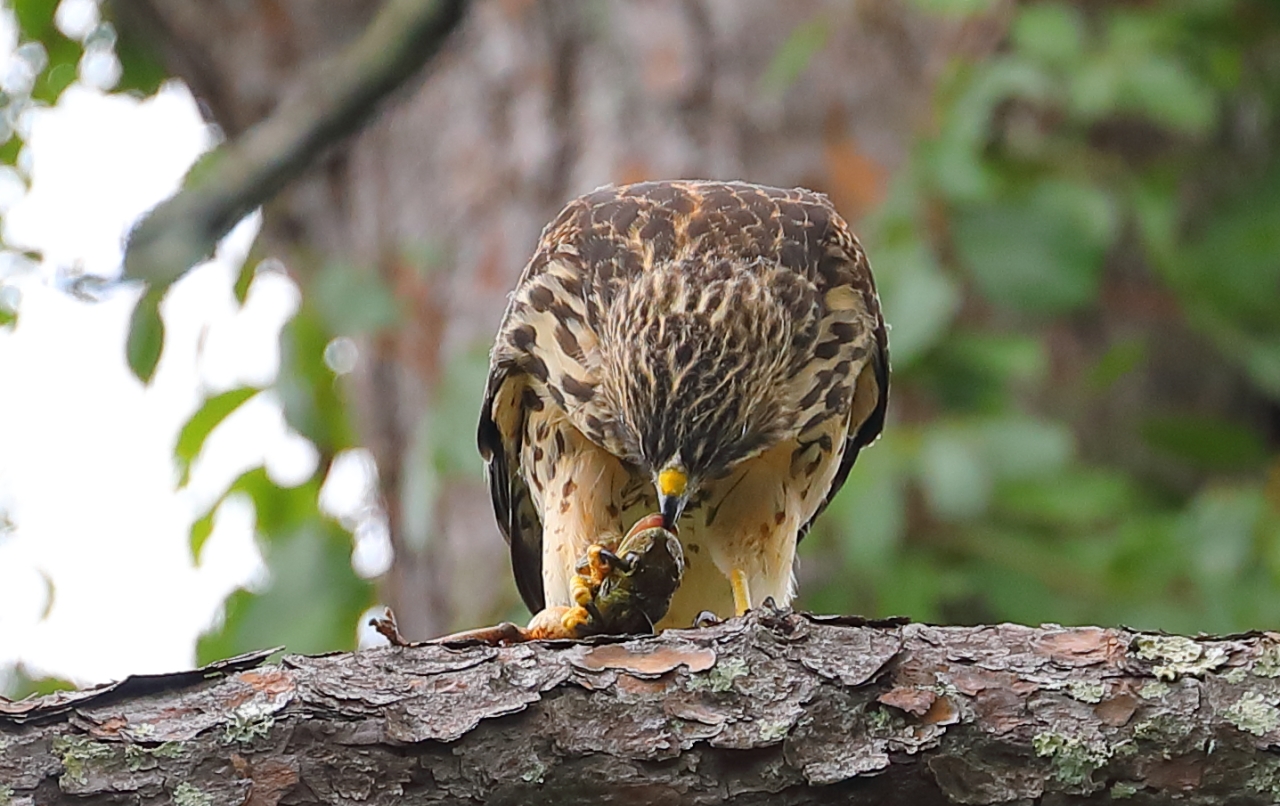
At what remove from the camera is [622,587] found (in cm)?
382

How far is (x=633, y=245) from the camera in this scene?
4.51 meters

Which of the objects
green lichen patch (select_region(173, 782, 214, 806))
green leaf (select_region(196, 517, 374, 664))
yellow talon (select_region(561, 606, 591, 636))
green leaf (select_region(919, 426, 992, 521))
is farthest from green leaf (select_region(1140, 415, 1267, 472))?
green lichen patch (select_region(173, 782, 214, 806))

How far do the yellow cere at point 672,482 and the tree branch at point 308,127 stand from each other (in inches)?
47.1

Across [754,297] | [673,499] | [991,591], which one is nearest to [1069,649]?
[673,499]

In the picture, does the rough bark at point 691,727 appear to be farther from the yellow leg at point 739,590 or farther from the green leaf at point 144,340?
the green leaf at point 144,340

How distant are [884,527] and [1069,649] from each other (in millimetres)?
2188

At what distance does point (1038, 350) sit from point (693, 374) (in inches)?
83.5

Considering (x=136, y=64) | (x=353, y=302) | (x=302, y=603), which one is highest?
(x=136, y=64)

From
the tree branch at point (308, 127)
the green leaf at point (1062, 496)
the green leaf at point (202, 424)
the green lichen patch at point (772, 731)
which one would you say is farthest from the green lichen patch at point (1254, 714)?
the green leaf at point (202, 424)

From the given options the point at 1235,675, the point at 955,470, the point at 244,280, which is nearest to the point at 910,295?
the point at 955,470

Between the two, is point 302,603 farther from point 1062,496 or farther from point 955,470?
point 1062,496

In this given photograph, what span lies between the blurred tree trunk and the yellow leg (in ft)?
4.63

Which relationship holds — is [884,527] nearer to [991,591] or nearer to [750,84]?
[991,591]

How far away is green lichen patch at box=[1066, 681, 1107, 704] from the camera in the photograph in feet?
9.37
